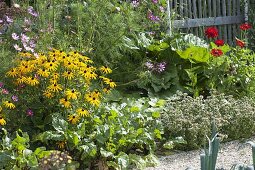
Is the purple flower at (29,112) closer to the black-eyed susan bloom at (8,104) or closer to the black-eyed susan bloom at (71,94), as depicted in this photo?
the black-eyed susan bloom at (8,104)

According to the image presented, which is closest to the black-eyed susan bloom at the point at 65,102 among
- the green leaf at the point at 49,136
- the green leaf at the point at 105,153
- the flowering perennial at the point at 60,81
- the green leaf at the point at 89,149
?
the flowering perennial at the point at 60,81

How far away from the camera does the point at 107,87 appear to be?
22.3ft

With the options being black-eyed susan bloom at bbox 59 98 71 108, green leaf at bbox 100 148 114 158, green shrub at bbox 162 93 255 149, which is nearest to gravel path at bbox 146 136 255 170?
green shrub at bbox 162 93 255 149

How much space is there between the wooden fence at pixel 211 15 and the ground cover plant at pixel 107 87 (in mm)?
1264

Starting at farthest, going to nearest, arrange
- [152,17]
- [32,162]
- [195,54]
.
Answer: [152,17], [195,54], [32,162]

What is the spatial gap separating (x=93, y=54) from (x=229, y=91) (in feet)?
6.05

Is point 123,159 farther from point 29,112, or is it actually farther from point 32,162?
point 29,112

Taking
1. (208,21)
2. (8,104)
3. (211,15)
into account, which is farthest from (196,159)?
(211,15)

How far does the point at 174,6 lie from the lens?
10.6 metres

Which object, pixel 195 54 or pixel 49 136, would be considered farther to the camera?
pixel 195 54

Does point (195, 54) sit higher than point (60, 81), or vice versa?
point (60, 81)

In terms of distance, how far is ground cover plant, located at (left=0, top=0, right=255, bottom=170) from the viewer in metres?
5.87

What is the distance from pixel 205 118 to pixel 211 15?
16.0 feet

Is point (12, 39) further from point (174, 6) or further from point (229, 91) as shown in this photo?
point (174, 6)
